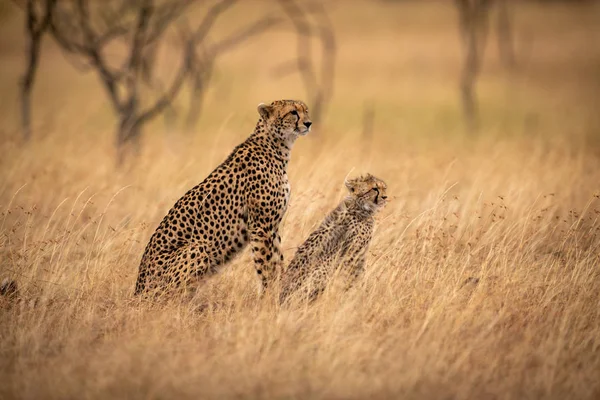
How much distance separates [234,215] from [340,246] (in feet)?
2.55

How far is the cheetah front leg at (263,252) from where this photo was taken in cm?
493

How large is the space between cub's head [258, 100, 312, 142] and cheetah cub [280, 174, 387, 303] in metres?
0.59

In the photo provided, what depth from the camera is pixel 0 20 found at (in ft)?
30.1

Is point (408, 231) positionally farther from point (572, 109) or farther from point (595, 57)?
point (595, 57)

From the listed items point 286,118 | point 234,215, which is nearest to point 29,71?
point 286,118

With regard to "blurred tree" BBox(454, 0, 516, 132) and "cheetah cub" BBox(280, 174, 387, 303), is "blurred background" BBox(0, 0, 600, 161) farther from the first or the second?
"cheetah cub" BBox(280, 174, 387, 303)

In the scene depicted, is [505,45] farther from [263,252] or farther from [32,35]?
[263,252]

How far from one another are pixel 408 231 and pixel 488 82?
22.0 meters

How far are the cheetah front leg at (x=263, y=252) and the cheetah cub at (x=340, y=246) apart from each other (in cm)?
10

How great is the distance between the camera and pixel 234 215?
16.2 ft

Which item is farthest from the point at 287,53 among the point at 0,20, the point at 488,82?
the point at 0,20

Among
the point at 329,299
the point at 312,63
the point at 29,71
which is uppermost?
the point at 312,63

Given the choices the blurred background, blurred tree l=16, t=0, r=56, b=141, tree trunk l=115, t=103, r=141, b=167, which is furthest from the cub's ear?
blurred tree l=16, t=0, r=56, b=141

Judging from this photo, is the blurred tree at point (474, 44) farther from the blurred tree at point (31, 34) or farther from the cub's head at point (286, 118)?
the cub's head at point (286, 118)
